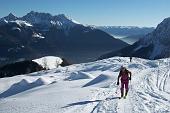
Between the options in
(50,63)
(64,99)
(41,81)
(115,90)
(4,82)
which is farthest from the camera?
(50,63)

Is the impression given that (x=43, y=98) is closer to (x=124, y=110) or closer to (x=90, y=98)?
(x=90, y=98)

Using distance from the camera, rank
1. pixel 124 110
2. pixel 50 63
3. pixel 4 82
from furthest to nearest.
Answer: pixel 50 63
pixel 4 82
pixel 124 110

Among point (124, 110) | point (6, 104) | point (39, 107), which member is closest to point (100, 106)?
point (124, 110)

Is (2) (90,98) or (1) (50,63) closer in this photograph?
(2) (90,98)

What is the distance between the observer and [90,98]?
88.1 feet

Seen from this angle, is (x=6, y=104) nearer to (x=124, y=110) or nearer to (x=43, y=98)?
(x=43, y=98)

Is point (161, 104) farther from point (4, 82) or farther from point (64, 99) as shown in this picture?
point (4, 82)

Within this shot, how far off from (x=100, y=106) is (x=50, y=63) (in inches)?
4331

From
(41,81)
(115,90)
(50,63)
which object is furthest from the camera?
(50,63)

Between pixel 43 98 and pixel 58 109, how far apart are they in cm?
420

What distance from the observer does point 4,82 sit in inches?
3078

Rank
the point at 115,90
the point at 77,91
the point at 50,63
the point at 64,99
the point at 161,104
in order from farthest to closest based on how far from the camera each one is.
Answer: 1. the point at 50,63
2. the point at 115,90
3. the point at 77,91
4. the point at 64,99
5. the point at 161,104

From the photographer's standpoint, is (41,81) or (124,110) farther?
(41,81)

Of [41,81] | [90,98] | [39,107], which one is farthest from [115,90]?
[41,81]
